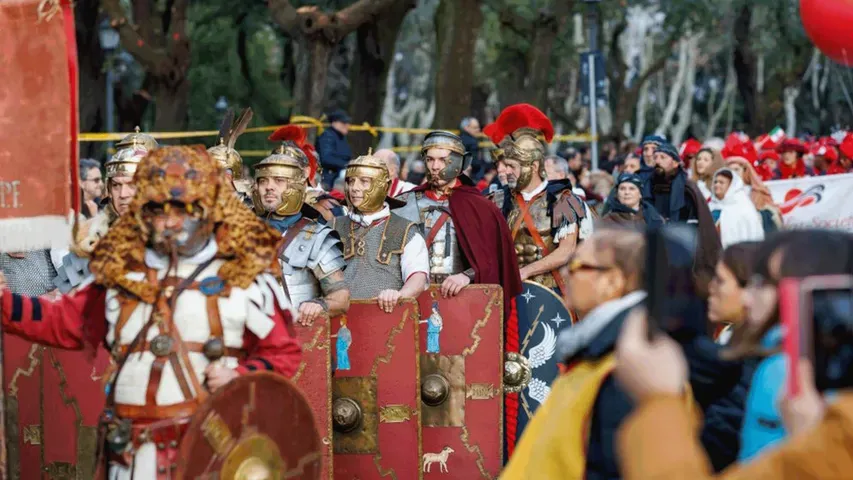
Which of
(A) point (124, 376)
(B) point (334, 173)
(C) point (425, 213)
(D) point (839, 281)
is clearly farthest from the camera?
(B) point (334, 173)

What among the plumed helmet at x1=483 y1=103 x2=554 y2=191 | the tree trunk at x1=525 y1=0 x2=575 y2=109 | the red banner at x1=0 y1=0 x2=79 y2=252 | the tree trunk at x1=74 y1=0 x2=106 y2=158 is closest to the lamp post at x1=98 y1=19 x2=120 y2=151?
the tree trunk at x1=74 y1=0 x2=106 y2=158

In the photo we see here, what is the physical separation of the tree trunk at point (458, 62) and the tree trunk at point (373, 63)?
1.59 m

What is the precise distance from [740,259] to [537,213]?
19.1 ft

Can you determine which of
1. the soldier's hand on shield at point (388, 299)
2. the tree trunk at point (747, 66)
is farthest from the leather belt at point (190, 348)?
the tree trunk at point (747, 66)

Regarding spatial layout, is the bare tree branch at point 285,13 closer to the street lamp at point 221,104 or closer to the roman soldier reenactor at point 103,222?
the roman soldier reenactor at point 103,222

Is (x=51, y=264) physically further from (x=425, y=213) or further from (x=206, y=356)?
(x=206, y=356)

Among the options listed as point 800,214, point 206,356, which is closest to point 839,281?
point 206,356

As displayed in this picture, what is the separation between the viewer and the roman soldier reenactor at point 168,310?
17.4 feet

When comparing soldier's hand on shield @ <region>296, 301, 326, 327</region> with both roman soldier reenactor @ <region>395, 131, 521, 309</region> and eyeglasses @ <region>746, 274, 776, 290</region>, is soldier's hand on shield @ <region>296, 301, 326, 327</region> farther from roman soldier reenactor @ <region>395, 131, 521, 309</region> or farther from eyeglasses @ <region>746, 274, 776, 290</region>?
eyeglasses @ <region>746, 274, 776, 290</region>

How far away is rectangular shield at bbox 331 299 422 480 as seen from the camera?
8289 millimetres

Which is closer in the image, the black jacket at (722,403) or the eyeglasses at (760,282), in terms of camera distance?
the eyeglasses at (760,282)

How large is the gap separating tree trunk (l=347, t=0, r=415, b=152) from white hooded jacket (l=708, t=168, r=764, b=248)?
31.7 ft

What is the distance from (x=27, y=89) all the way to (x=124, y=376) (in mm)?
1135

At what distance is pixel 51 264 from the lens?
8.67 m
